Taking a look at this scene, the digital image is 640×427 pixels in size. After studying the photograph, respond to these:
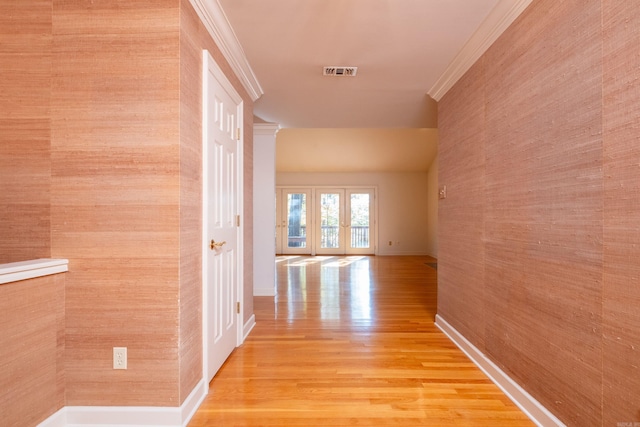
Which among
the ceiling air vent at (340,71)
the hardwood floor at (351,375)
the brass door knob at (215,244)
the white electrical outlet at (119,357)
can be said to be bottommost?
the hardwood floor at (351,375)

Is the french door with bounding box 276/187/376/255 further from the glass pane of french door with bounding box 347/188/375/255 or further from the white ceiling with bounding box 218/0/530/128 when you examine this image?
the white ceiling with bounding box 218/0/530/128

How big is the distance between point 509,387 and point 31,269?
2.66 m

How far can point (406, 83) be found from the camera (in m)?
3.51

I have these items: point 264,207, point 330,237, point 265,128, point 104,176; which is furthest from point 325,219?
point 104,176

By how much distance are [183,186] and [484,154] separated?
204 cm

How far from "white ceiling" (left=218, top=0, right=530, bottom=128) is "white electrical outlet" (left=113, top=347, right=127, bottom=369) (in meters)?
2.06

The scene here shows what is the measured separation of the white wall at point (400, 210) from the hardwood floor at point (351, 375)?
5.97 metres

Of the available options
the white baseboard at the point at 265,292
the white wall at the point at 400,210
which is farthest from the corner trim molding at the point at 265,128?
the white wall at the point at 400,210

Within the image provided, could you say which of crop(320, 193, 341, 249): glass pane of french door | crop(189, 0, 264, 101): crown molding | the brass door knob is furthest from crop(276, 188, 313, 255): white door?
the brass door knob

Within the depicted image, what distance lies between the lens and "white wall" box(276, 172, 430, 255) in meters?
10.5

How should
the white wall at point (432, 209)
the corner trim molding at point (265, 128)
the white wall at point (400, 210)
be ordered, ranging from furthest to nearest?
the white wall at point (400, 210) < the white wall at point (432, 209) < the corner trim molding at point (265, 128)

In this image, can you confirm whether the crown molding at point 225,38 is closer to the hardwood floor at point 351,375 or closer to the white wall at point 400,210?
the hardwood floor at point 351,375

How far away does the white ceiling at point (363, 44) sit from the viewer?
223cm

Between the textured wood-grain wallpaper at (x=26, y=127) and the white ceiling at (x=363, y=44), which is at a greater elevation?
the white ceiling at (x=363, y=44)
